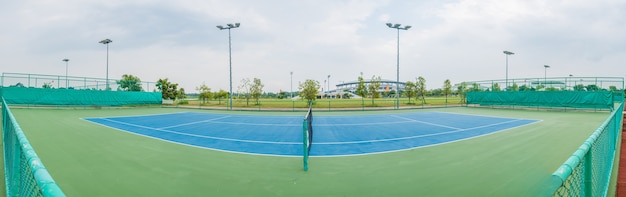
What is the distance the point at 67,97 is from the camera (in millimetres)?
28828

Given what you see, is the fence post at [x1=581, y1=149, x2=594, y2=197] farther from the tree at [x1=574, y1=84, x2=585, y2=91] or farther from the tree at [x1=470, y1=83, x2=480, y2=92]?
the tree at [x1=470, y1=83, x2=480, y2=92]

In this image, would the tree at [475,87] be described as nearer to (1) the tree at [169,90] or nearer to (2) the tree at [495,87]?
(2) the tree at [495,87]

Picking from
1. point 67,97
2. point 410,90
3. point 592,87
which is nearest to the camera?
point 67,97

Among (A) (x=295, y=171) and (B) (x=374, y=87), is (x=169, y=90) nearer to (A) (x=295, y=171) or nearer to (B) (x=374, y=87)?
(B) (x=374, y=87)

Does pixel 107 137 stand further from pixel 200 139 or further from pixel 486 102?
pixel 486 102

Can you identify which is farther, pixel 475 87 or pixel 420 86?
pixel 420 86

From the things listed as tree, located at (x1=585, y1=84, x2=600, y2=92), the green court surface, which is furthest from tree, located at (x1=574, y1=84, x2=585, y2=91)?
the green court surface

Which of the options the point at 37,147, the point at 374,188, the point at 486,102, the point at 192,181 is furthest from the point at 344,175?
the point at 486,102

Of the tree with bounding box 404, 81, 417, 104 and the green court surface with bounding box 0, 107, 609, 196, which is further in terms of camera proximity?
the tree with bounding box 404, 81, 417, 104

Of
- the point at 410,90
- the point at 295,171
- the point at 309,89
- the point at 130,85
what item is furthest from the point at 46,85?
the point at 410,90

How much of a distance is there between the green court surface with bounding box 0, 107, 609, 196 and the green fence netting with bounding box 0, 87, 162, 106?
990 inches

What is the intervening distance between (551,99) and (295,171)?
106ft

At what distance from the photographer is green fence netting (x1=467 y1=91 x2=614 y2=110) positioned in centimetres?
2434

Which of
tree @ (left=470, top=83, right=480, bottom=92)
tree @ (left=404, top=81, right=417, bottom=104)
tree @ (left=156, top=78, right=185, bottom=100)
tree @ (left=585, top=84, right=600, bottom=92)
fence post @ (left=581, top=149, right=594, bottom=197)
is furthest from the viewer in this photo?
tree @ (left=156, top=78, right=185, bottom=100)
